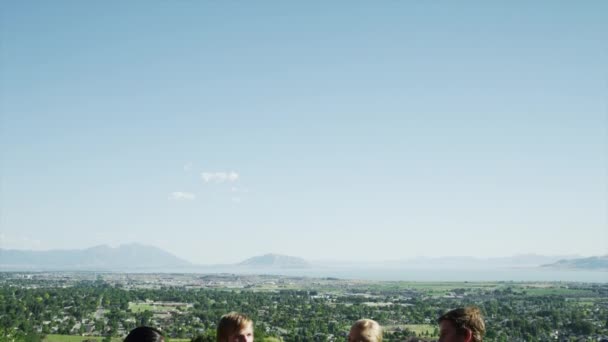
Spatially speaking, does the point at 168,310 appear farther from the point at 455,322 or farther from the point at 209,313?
the point at 455,322

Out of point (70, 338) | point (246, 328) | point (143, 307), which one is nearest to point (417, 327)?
point (70, 338)

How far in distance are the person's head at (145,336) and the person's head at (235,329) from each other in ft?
1.67

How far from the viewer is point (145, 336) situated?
2.81m

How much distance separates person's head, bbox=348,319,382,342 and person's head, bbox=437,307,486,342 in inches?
21.8

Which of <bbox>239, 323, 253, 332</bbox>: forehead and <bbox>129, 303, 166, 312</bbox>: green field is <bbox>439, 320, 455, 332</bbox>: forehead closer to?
→ <bbox>239, 323, 253, 332</bbox>: forehead

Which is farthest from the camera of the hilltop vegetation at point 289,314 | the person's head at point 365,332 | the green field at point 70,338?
the hilltop vegetation at point 289,314

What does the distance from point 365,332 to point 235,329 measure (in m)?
0.79

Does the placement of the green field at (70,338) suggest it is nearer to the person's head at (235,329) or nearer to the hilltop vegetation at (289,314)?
the hilltop vegetation at (289,314)

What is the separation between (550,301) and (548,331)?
3160 centimetres

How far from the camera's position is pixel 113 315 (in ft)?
220

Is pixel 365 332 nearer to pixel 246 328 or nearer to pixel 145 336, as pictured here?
pixel 246 328

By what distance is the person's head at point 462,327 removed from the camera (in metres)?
2.62

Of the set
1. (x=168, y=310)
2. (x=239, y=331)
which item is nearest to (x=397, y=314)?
(x=168, y=310)

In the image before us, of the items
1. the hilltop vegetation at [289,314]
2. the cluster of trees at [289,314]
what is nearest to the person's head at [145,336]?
the hilltop vegetation at [289,314]
